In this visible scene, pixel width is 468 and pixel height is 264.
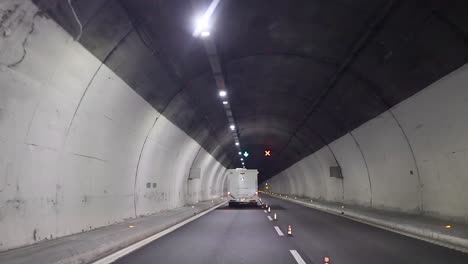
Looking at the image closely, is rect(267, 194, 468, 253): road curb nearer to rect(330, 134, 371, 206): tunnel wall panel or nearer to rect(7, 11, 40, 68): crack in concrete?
rect(330, 134, 371, 206): tunnel wall panel

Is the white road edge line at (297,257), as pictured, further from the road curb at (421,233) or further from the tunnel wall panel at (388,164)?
the tunnel wall panel at (388,164)

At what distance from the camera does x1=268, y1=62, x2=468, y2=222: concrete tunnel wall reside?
14.5 m

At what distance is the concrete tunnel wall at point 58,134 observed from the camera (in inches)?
361

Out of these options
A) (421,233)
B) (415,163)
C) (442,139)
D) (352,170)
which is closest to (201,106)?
(415,163)

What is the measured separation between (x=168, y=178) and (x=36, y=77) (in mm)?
17847

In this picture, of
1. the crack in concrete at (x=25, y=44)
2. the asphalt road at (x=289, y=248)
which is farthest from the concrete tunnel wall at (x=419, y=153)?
the crack in concrete at (x=25, y=44)

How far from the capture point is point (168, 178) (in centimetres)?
2725

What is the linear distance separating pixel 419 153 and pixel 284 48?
276 inches

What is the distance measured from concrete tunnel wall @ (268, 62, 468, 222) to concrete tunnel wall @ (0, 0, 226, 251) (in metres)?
9.99

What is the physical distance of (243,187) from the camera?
4028 centimetres

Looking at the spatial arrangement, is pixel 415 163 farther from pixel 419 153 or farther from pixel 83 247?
pixel 83 247

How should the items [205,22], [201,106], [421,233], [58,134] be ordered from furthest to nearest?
[201,106] < [421,233] < [205,22] < [58,134]

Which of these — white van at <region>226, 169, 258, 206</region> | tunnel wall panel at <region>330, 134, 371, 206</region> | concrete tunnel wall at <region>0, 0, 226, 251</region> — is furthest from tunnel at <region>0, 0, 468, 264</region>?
white van at <region>226, 169, 258, 206</region>

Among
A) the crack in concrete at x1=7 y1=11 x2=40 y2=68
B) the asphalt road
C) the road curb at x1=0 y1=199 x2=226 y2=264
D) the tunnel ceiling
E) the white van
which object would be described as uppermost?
the tunnel ceiling
